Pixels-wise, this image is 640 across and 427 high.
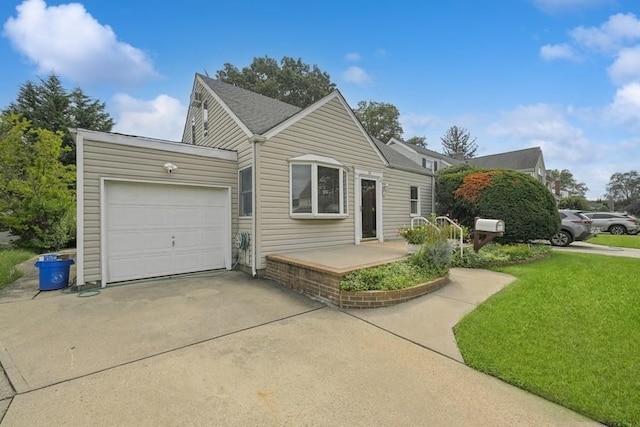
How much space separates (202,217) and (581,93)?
13454 millimetres

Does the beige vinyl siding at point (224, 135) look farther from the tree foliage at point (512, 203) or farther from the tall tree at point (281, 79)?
the tall tree at point (281, 79)

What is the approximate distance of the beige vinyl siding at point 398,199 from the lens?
35.0 ft

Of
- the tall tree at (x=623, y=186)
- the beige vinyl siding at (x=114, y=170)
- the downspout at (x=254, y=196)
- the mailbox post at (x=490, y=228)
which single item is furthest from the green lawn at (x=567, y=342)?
the tall tree at (x=623, y=186)

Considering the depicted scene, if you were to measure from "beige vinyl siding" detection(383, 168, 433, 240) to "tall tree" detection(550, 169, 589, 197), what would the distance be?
6130cm

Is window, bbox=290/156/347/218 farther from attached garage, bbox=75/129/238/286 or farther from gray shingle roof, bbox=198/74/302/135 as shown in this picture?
attached garage, bbox=75/129/238/286

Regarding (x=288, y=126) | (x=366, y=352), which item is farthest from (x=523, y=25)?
(x=366, y=352)

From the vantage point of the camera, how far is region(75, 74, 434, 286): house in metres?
5.96

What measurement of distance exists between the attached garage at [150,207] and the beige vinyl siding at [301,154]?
113cm

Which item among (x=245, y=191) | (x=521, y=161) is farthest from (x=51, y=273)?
(x=521, y=161)

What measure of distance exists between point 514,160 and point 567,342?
33.3 m

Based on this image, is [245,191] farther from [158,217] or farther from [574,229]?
[574,229]

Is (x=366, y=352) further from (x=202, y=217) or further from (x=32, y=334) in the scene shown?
(x=202, y=217)

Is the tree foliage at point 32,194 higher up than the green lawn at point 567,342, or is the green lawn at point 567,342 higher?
the tree foliage at point 32,194

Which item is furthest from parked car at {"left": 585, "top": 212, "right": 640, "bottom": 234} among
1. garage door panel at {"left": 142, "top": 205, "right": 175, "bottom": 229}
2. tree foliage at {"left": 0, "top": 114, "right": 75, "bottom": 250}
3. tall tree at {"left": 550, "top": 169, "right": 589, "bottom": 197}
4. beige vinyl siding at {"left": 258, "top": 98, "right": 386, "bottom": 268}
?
tall tree at {"left": 550, "top": 169, "right": 589, "bottom": 197}
